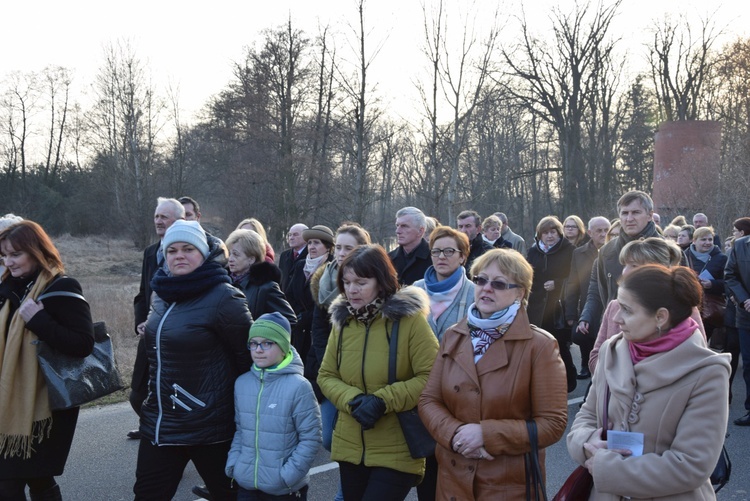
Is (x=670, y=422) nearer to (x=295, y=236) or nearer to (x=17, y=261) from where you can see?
(x=17, y=261)

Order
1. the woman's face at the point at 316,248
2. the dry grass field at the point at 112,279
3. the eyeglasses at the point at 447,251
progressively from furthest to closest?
the dry grass field at the point at 112,279
the woman's face at the point at 316,248
the eyeglasses at the point at 447,251

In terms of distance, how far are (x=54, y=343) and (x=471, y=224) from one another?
522 centimetres

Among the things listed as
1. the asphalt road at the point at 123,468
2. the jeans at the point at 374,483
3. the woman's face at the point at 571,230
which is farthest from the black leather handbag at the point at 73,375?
the woman's face at the point at 571,230

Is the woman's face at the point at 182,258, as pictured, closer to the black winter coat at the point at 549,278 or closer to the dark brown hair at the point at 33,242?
the dark brown hair at the point at 33,242

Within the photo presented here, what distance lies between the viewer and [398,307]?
3342mm

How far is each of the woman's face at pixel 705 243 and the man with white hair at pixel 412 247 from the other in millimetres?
5021

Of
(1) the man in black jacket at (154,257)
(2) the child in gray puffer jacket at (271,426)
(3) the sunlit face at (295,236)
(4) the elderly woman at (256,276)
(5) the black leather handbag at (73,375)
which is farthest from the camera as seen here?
(3) the sunlit face at (295,236)

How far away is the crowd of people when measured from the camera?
8.01ft

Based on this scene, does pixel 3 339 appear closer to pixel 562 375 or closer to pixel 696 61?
pixel 562 375

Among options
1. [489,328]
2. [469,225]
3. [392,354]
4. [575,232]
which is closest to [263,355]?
[392,354]

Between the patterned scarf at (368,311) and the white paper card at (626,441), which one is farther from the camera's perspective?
the patterned scarf at (368,311)

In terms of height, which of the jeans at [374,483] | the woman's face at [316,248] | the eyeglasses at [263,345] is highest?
the woman's face at [316,248]

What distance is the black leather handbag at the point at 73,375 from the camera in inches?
144

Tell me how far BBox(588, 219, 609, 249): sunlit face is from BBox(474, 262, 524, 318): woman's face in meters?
5.17
